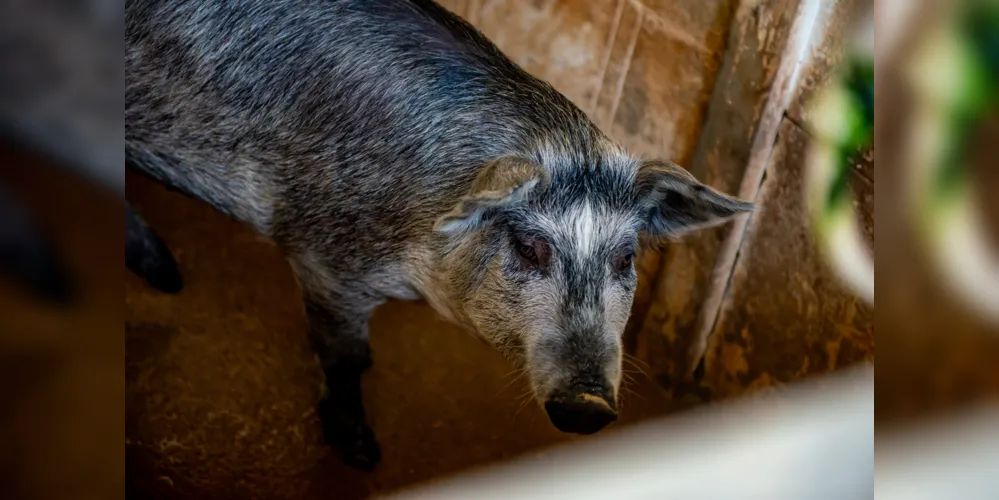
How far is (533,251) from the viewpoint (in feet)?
4.54

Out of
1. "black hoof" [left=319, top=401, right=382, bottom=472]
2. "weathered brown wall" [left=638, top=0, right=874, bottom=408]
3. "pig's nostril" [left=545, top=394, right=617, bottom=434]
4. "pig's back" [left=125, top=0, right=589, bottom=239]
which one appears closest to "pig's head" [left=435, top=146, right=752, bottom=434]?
"pig's nostril" [left=545, top=394, right=617, bottom=434]

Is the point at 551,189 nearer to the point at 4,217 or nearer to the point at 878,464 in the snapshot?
the point at 878,464

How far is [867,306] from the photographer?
149cm

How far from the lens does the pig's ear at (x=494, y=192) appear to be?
1.18m

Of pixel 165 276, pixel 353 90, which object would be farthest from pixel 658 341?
pixel 165 276

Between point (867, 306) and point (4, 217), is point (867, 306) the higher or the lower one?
the higher one

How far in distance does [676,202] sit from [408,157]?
0.57 m

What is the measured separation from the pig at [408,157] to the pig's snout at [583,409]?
84 millimetres

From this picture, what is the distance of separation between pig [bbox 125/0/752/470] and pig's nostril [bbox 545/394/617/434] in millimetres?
97

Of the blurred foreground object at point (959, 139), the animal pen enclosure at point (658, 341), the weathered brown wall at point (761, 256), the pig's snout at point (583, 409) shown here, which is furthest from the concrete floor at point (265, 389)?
the blurred foreground object at point (959, 139)

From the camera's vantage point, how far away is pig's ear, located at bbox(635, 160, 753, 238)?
1.35m

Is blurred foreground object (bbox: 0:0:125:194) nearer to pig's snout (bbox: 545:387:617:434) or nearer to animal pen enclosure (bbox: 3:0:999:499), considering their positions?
pig's snout (bbox: 545:387:617:434)

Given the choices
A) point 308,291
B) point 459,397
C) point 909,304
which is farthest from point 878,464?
point 308,291

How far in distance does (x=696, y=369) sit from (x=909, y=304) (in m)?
0.62
